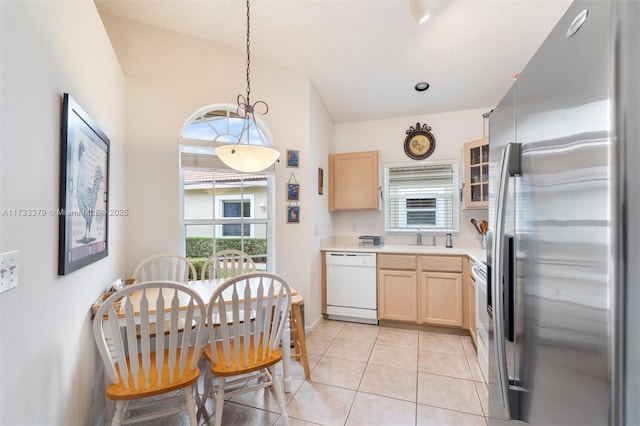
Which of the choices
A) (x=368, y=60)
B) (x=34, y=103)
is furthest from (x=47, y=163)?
(x=368, y=60)

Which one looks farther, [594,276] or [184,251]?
[184,251]

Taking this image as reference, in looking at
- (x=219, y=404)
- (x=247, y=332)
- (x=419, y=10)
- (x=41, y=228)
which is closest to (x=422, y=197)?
(x=419, y=10)

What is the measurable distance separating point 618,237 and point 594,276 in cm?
10

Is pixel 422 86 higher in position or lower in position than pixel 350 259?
higher

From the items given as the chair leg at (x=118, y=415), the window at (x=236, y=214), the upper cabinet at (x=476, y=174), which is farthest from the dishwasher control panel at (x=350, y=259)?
the chair leg at (x=118, y=415)

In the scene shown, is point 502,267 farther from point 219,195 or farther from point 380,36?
point 219,195

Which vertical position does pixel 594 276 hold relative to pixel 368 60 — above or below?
below

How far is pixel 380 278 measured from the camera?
10.7 ft

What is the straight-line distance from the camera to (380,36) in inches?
96.9

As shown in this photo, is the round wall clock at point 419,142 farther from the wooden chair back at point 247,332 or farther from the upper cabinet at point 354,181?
the wooden chair back at point 247,332

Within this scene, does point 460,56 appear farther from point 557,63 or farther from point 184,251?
point 184,251

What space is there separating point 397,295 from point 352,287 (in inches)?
20.6

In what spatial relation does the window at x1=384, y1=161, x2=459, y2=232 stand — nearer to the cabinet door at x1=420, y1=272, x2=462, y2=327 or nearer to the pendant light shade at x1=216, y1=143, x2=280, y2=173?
the cabinet door at x1=420, y1=272, x2=462, y2=327

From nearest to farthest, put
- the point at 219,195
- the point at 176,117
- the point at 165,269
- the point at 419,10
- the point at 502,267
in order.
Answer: the point at 502,267 → the point at 419,10 → the point at 165,269 → the point at 176,117 → the point at 219,195
